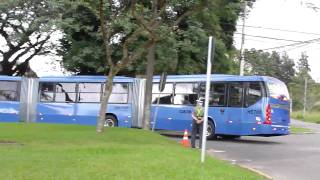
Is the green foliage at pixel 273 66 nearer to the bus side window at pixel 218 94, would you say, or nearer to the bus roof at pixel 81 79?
the bus roof at pixel 81 79

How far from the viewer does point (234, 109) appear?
85.7 ft

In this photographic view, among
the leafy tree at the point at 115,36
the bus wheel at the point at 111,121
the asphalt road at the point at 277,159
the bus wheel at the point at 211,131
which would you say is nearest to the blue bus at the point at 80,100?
the bus wheel at the point at 111,121

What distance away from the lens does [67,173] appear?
36.1ft

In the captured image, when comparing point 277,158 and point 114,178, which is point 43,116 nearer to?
point 277,158

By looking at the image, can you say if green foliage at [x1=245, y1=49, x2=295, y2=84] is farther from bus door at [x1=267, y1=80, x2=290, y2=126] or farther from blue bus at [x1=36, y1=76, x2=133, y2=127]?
bus door at [x1=267, y1=80, x2=290, y2=126]

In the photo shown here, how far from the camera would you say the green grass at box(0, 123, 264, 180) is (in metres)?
11.2

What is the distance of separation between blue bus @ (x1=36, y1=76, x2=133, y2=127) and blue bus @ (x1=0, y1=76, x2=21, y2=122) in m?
1.17

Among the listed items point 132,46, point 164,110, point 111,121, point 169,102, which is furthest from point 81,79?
point 169,102

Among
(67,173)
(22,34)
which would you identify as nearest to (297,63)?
(22,34)

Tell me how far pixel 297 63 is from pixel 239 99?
11065cm

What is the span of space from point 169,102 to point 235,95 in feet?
12.0

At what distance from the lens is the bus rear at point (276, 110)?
2525cm

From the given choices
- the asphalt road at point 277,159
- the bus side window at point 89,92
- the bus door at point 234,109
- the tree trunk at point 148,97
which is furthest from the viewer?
the bus side window at point 89,92

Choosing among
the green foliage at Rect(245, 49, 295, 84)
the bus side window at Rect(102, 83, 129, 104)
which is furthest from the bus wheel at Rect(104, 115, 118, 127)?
the green foliage at Rect(245, 49, 295, 84)
